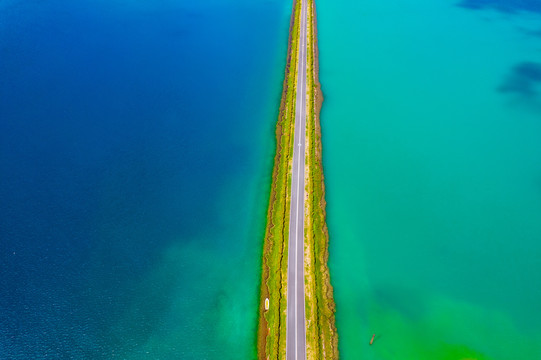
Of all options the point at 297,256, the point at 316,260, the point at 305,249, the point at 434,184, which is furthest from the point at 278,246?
the point at 434,184

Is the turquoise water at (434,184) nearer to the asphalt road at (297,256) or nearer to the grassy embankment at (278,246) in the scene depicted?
the asphalt road at (297,256)

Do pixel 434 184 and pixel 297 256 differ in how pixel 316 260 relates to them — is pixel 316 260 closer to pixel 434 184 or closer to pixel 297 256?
pixel 297 256

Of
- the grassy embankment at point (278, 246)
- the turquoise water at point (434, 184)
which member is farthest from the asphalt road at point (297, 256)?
the turquoise water at point (434, 184)

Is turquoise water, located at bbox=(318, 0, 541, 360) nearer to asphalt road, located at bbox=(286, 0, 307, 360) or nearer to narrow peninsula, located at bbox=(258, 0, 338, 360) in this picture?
narrow peninsula, located at bbox=(258, 0, 338, 360)

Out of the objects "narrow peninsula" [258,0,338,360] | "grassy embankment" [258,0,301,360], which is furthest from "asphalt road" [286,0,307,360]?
"grassy embankment" [258,0,301,360]

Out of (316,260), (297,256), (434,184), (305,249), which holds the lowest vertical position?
(316,260)
